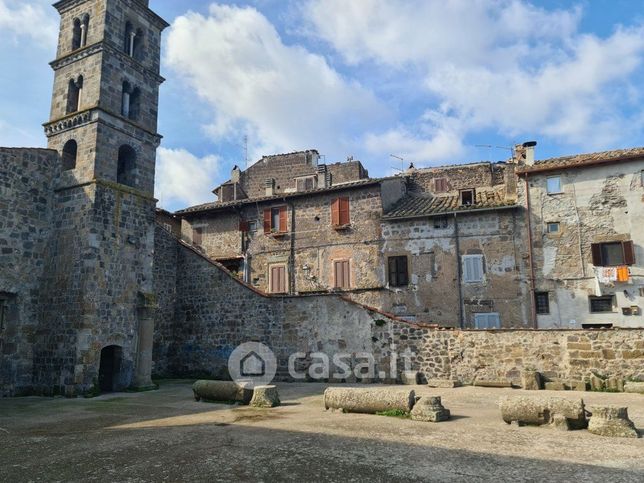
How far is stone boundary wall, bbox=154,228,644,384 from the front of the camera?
14454 millimetres

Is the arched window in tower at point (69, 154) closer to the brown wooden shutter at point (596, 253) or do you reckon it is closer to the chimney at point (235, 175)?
the chimney at point (235, 175)

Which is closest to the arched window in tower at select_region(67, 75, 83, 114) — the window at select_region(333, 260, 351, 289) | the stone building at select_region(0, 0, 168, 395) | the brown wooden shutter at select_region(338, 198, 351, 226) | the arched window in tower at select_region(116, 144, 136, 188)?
the stone building at select_region(0, 0, 168, 395)

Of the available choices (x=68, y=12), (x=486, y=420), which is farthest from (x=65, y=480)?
(x=68, y=12)

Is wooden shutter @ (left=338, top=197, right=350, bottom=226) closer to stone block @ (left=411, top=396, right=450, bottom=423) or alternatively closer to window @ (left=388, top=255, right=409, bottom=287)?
window @ (left=388, top=255, right=409, bottom=287)

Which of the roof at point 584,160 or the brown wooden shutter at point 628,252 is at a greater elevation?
the roof at point 584,160

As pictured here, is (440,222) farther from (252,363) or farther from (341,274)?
(252,363)

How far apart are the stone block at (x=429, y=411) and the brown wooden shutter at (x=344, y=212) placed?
51.3 feet

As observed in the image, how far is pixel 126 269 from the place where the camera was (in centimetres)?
1634

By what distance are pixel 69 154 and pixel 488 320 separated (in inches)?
706

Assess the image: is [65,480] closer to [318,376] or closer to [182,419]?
[182,419]

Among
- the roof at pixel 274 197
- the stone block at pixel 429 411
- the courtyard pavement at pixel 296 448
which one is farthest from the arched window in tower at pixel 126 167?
the stone block at pixel 429 411

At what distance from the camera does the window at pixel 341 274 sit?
24.5 metres

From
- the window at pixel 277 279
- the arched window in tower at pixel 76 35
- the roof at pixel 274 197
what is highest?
the arched window in tower at pixel 76 35

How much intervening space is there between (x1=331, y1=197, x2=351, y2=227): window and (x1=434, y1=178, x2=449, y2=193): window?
6.17m
